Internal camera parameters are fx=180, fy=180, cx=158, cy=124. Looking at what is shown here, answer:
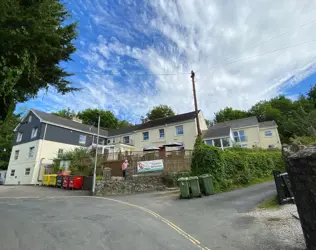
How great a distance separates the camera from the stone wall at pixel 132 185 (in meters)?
14.4

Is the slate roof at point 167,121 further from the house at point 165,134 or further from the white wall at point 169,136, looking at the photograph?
the white wall at point 169,136

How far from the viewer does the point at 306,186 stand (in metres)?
3.93

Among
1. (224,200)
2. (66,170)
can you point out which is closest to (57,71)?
(224,200)

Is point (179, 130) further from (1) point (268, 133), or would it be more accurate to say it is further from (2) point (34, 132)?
(2) point (34, 132)

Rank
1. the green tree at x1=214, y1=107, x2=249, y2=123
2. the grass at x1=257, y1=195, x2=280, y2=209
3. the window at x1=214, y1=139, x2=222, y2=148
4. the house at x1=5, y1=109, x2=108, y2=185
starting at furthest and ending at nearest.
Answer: the green tree at x1=214, y1=107, x2=249, y2=123 < the window at x1=214, y1=139, x2=222, y2=148 < the house at x1=5, y1=109, x2=108, y2=185 < the grass at x1=257, y1=195, x2=280, y2=209

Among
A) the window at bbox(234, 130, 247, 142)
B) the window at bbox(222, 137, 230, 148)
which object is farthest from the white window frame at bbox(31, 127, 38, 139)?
the window at bbox(234, 130, 247, 142)

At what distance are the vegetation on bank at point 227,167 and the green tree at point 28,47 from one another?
1084 cm

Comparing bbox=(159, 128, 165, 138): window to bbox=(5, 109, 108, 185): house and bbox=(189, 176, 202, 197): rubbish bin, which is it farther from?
bbox=(189, 176, 202, 197): rubbish bin

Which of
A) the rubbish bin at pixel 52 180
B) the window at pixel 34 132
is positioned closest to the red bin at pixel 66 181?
the rubbish bin at pixel 52 180

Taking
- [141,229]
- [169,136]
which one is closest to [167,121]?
[169,136]

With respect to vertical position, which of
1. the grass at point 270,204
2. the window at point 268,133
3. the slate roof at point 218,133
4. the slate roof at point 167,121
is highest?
the slate roof at point 167,121

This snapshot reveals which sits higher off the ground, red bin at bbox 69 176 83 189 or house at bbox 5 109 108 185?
house at bbox 5 109 108 185

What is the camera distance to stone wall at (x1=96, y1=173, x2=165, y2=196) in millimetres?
14423

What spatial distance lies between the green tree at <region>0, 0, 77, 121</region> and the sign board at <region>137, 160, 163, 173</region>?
36.5 ft
